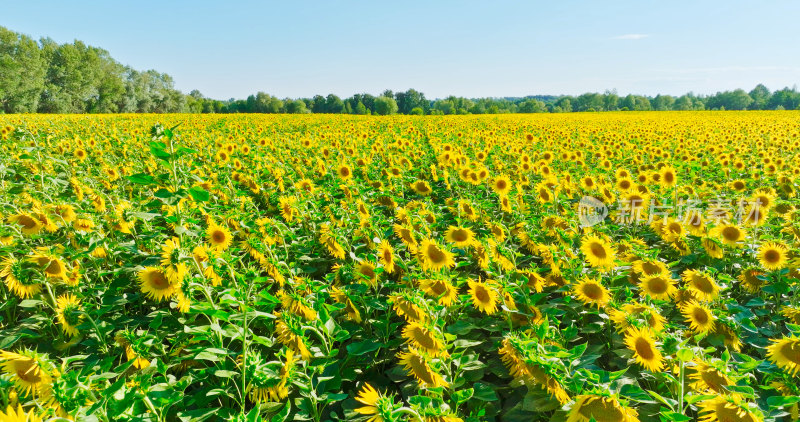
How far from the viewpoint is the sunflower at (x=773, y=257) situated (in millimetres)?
3451

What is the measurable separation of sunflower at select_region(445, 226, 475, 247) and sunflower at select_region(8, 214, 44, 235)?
334cm

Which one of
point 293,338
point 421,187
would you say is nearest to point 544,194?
point 421,187

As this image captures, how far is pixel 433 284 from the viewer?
2.74 meters

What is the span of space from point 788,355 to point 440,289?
6.19 feet

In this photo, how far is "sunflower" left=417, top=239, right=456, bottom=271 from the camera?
3156mm

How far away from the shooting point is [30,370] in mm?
1499

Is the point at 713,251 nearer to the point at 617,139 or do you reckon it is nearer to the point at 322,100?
the point at 617,139

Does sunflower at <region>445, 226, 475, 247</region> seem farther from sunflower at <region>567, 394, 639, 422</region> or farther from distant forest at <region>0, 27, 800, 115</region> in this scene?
distant forest at <region>0, 27, 800, 115</region>

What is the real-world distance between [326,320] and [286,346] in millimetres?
281

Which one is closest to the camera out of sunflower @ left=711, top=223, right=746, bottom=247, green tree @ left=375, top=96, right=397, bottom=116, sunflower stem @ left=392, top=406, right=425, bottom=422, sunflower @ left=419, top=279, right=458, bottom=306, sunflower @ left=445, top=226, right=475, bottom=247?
sunflower stem @ left=392, top=406, right=425, bottom=422

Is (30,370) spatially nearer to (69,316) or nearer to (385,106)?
(69,316)

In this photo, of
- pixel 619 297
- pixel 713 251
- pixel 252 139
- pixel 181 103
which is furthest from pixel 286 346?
pixel 181 103

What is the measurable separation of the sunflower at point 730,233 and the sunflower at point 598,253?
4.70ft

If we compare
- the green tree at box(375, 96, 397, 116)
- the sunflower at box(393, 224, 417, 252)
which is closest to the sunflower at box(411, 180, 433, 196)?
the sunflower at box(393, 224, 417, 252)
